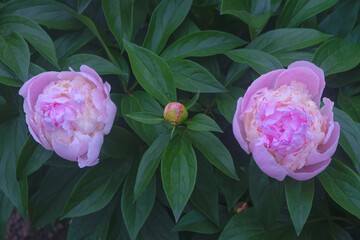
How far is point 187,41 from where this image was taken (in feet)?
3.09

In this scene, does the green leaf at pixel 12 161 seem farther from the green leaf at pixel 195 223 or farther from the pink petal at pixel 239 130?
the pink petal at pixel 239 130

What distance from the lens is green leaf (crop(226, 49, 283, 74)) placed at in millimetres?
827

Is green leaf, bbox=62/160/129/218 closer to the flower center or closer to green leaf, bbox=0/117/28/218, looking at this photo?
green leaf, bbox=0/117/28/218

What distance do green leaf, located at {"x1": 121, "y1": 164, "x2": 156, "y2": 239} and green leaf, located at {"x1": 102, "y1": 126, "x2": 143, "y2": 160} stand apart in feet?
0.17

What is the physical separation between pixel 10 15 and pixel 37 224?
50cm

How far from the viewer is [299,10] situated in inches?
37.8

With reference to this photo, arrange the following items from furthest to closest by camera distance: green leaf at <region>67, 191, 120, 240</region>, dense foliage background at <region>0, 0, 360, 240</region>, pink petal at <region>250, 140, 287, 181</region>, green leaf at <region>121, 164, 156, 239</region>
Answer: green leaf at <region>67, 191, 120, 240</region>
green leaf at <region>121, 164, 156, 239</region>
dense foliage background at <region>0, 0, 360, 240</region>
pink petal at <region>250, 140, 287, 181</region>

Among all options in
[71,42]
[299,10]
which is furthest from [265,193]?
[71,42]

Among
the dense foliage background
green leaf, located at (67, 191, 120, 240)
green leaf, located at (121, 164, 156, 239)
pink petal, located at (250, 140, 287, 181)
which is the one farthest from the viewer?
green leaf, located at (67, 191, 120, 240)

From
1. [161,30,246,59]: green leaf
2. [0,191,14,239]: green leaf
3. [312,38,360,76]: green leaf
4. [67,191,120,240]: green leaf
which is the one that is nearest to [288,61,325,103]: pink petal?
[312,38,360,76]: green leaf

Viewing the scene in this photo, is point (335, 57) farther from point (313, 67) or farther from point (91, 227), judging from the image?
point (91, 227)

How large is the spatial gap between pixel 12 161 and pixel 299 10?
27.2 inches

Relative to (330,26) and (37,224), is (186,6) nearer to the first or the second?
(330,26)

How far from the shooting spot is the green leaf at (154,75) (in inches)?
31.6
